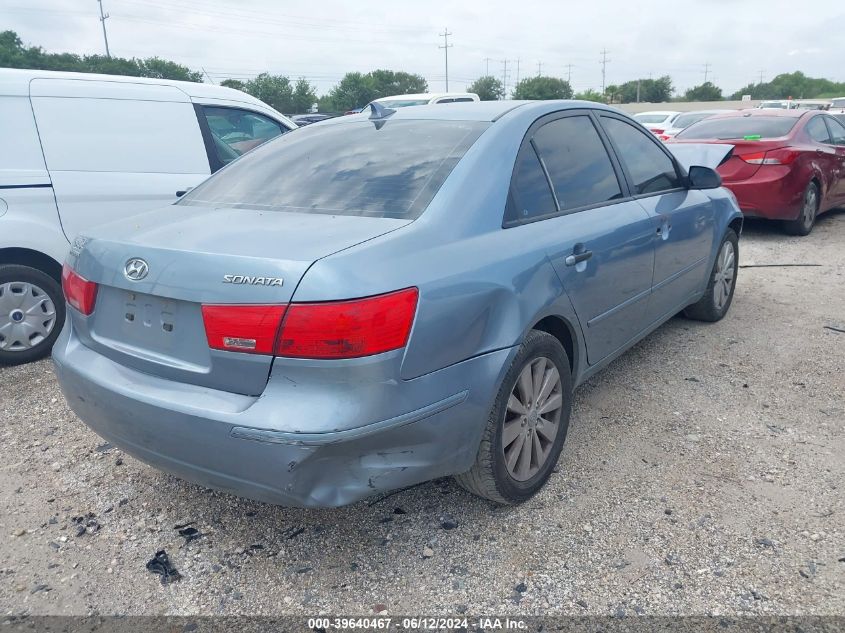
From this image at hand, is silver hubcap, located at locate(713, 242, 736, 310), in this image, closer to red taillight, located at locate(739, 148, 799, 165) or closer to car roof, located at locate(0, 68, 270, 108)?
red taillight, located at locate(739, 148, 799, 165)

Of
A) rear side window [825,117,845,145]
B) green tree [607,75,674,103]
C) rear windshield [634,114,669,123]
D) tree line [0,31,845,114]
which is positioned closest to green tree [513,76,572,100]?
tree line [0,31,845,114]

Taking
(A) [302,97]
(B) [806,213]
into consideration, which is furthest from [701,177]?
(A) [302,97]

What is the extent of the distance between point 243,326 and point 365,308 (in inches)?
15.2

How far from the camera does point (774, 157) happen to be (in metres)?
7.59

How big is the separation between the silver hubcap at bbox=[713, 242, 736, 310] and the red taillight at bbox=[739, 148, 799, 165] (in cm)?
296

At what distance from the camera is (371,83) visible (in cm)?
6688

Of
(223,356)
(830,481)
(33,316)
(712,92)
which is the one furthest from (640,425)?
(712,92)

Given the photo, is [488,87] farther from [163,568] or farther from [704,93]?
[163,568]

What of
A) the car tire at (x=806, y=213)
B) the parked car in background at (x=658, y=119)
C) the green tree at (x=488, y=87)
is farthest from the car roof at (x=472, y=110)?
the green tree at (x=488, y=87)

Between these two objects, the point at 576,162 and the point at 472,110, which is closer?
the point at 472,110

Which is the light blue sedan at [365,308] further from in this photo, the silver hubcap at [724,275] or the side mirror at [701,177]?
the silver hubcap at [724,275]

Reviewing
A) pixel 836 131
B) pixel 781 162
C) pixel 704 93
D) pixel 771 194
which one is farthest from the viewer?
pixel 704 93

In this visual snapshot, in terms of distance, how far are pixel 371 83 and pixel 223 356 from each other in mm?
68668

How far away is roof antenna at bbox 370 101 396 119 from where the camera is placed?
341cm
